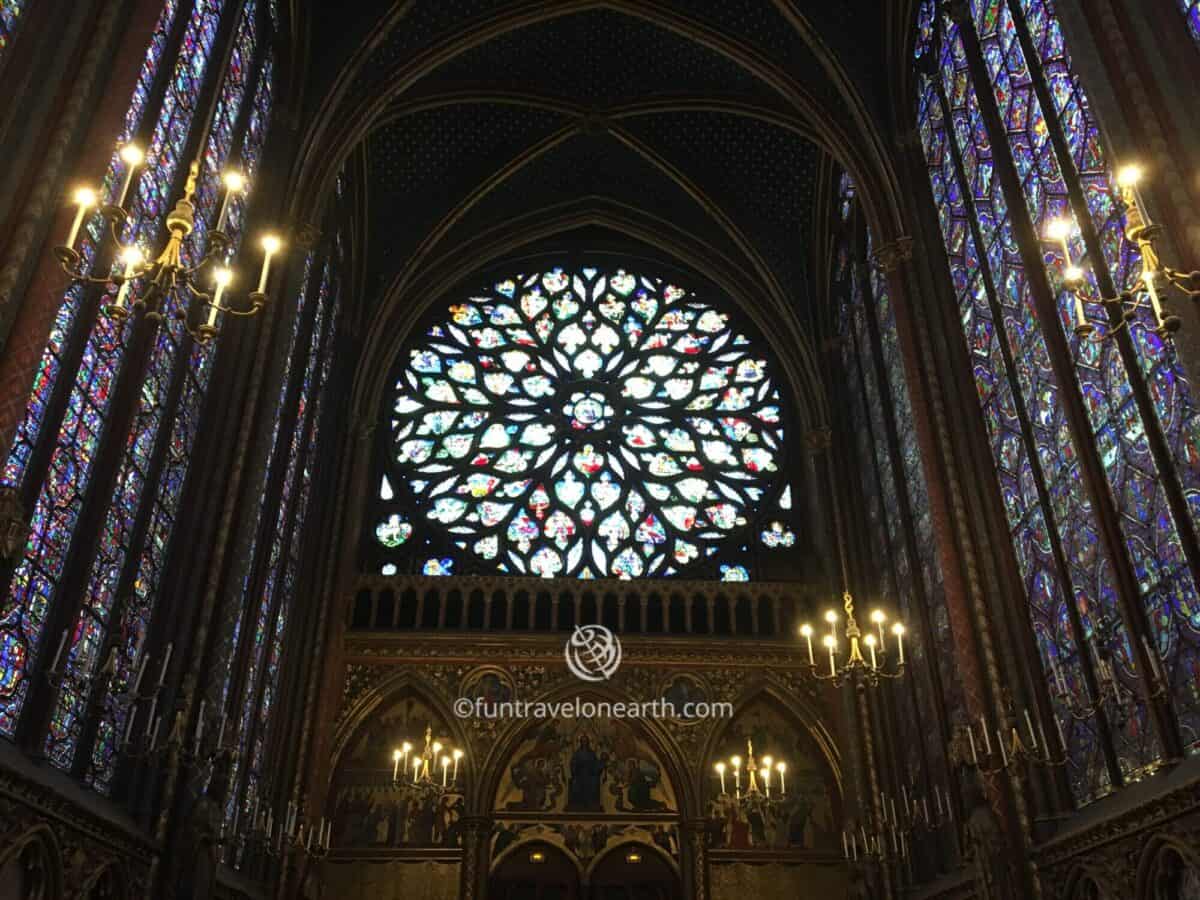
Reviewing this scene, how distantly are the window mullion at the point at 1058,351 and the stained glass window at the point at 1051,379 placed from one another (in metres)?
0.05

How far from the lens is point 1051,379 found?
10922 millimetres

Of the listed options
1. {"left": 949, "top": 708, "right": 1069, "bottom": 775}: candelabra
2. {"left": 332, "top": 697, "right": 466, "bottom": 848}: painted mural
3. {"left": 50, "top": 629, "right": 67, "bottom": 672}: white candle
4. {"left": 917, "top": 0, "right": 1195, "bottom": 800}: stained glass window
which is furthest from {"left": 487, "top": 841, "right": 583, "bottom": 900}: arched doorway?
{"left": 50, "top": 629, "right": 67, "bottom": 672}: white candle

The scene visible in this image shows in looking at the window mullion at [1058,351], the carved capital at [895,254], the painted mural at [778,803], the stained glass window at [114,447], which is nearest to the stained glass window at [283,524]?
the stained glass window at [114,447]

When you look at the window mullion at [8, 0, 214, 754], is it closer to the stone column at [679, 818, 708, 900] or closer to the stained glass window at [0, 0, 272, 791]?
the stained glass window at [0, 0, 272, 791]

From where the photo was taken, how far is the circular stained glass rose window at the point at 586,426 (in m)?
19.1

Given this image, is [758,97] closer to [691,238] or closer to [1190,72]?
[691,238]

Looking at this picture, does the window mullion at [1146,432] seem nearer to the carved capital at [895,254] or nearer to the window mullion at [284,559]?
the carved capital at [895,254]

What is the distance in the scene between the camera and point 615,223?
72.1 feet

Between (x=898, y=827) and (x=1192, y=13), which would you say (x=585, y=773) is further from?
(x=1192, y=13)

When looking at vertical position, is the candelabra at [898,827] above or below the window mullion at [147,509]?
below

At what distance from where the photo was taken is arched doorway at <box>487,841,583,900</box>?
15.9 m

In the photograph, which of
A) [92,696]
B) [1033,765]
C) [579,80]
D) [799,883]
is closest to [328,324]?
[579,80]

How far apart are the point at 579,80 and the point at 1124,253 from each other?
40.8 ft

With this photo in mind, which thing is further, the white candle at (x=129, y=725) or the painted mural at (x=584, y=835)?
the painted mural at (x=584, y=835)
